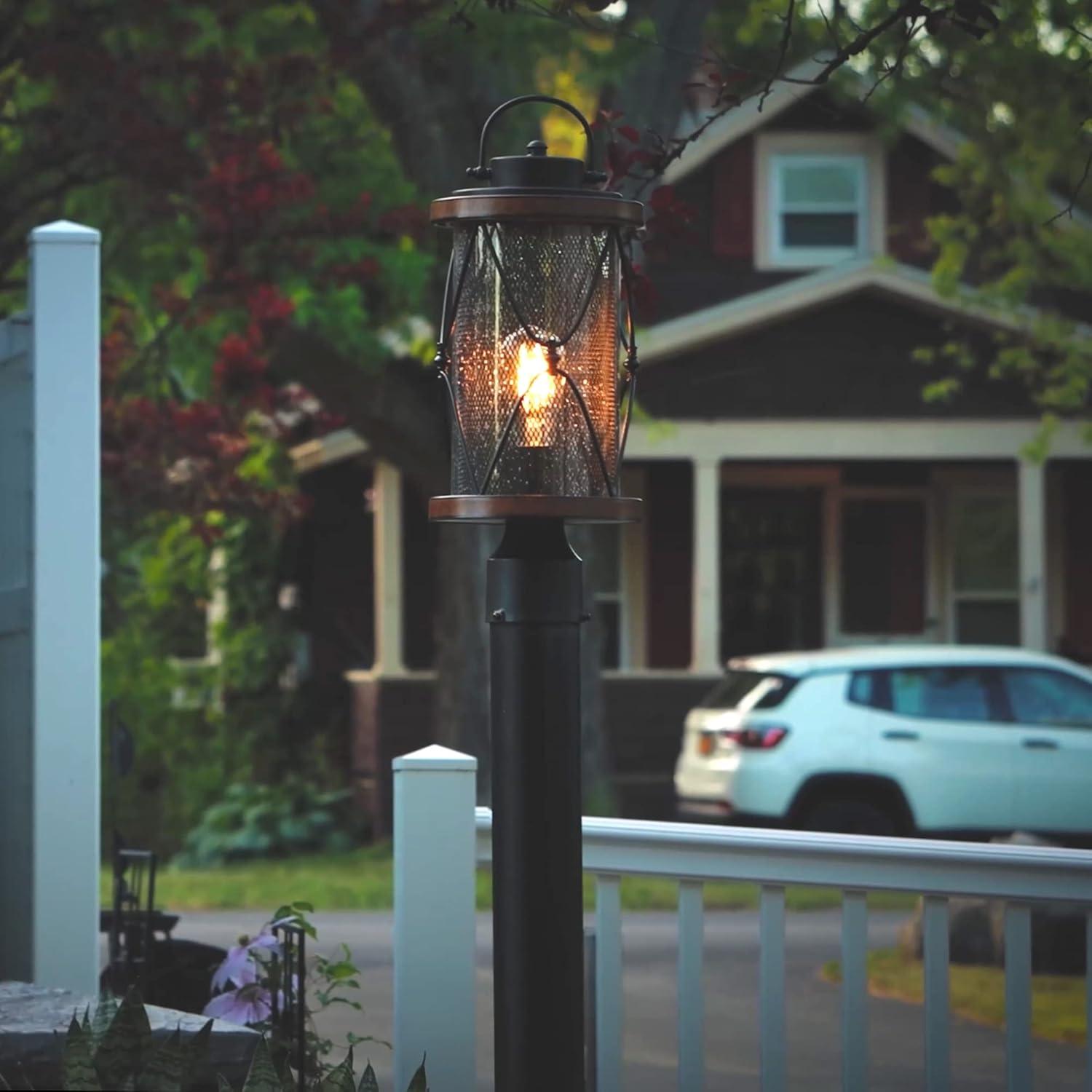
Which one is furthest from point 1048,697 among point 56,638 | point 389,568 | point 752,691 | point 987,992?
point 56,638

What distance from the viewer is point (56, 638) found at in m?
5.50

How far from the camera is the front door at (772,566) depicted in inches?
874

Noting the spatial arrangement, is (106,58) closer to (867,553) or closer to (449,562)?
(449,562)

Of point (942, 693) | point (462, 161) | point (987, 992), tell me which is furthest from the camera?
point (462, 161)

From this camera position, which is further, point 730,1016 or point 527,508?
point 730,1016

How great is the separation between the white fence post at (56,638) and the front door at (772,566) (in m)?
16.8

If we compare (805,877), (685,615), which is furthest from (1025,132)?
(805,877)

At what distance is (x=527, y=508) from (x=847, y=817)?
36.4 ft

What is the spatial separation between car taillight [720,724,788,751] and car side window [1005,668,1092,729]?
1.72 meters

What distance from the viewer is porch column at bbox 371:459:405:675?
20.1m

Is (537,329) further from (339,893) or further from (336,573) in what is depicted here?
(336,573)

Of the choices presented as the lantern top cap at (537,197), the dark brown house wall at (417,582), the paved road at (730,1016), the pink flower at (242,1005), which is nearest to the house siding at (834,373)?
the dark brown house wall at (417,582)

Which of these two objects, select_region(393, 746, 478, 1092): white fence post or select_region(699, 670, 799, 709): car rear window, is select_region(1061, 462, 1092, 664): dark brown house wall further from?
select_region(393, 746, 478, 1092): white fence post

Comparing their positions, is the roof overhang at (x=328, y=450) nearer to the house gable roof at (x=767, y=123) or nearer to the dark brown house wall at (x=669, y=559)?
the dark brown house wall at (x=669, y=559)
